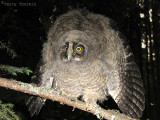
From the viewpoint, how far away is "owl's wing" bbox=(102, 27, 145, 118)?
83.9 inches

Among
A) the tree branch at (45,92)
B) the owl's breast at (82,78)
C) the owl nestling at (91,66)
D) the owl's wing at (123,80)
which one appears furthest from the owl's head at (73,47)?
the tree branch at (45,92)

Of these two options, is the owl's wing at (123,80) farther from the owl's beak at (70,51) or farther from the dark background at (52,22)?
the owl's beak at (70,51)

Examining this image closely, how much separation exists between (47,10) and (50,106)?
1786 mm

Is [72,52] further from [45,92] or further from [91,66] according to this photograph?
[45,92]

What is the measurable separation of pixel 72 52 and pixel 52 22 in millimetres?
864

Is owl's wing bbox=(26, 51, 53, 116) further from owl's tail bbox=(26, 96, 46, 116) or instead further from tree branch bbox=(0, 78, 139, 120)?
tree branch bbox=(0, 78, 139, 120)

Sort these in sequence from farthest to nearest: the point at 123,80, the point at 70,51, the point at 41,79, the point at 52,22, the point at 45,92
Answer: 1. the point at 52,22
2. the point at 41,79
3. the point at 123,80
4. the point at 70,51
5. the point at 45,92

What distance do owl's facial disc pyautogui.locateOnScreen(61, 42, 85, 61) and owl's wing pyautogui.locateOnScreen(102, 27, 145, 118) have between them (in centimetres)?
34


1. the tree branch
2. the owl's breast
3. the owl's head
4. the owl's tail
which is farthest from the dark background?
the tree branch

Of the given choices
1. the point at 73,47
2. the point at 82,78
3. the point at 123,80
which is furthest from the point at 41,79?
the point at 123,80

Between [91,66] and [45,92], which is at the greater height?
[91,66]

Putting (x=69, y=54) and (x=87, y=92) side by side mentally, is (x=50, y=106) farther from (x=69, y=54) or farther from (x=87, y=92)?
(x=69, y=54)

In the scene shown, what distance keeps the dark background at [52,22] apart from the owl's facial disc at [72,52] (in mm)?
685

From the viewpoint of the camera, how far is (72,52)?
201 cm
